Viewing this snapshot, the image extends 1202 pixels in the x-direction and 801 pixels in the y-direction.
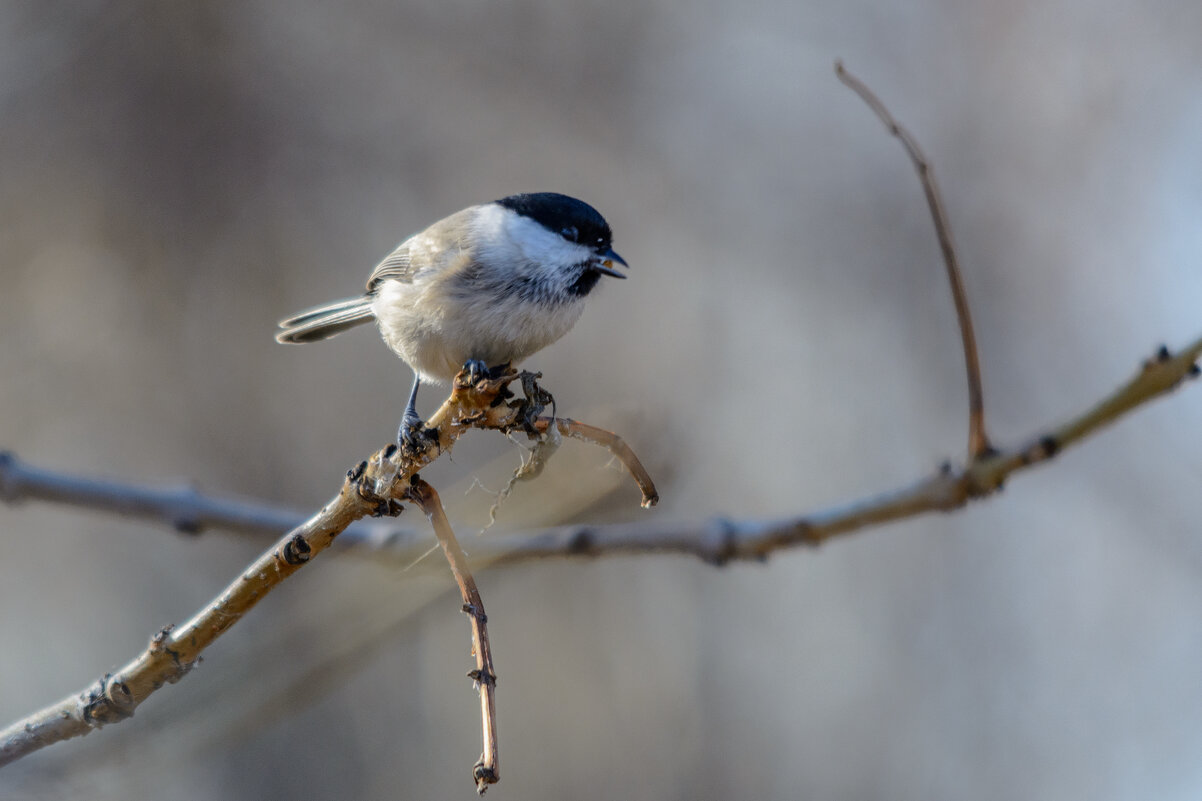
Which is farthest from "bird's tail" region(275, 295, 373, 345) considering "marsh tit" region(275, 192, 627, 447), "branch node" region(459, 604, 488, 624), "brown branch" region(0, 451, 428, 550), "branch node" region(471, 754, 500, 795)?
"branch node" region(471, 754, 500, 795)

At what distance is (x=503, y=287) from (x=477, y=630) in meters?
1.34

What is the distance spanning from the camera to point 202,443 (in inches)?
164

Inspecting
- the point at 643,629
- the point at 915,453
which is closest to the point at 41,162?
the point at 643,629

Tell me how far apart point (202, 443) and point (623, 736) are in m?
2.22

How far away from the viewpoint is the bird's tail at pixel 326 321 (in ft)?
9.69

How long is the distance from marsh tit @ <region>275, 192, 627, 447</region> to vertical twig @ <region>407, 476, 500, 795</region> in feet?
3.10

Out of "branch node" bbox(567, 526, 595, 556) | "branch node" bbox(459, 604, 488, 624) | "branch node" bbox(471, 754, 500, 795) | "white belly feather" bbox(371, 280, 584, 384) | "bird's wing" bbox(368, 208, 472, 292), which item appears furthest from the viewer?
"bird's wing" bbox(368, 208, 472, 292)

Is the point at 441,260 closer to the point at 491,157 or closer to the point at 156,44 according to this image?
the point at 491,157

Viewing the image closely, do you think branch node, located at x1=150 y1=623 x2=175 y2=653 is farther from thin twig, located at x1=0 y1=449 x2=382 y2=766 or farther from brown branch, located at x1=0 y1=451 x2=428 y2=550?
brown branch, located at x1=0 y1=451 x2=428 y2=550

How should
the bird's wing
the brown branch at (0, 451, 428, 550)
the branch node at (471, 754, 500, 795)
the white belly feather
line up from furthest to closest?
1. the bird's wing
2. the white belly feather
3. the brown branch at (0, 451, 428, 550)
4. the branch node at (471, 754, 500, 795)

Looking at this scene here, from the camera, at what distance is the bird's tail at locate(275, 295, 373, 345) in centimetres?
295

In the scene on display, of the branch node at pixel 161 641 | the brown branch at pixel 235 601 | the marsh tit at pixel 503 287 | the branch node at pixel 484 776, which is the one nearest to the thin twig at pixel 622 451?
the brown branch at pixel 235 601

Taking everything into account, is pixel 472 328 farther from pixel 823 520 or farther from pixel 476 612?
pixel 476 612

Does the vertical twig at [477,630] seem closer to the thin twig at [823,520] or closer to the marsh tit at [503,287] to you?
the thin twig at [823,520]
